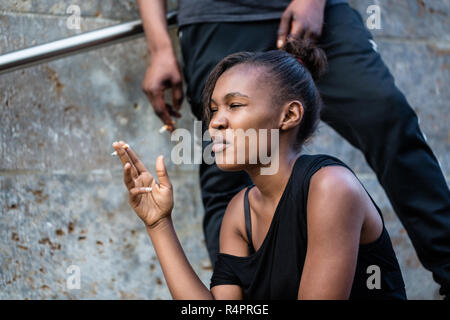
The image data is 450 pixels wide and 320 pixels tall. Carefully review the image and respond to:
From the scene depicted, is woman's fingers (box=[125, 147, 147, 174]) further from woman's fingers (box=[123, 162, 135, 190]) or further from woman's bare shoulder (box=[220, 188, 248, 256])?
woman's bare shoulder (box=[220, 188, 248, 256])

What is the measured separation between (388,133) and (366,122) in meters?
0.07

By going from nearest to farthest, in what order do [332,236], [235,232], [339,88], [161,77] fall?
[332,236] → [235,232] → [339,88] → [161,77]

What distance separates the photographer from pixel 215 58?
171 centimetres

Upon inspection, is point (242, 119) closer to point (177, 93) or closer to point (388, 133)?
point (388, 133)

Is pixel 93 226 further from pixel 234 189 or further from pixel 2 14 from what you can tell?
pixel 2 14

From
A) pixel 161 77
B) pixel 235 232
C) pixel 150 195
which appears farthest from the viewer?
pixel 161 77

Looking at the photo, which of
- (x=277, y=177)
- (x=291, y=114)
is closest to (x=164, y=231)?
(x=277, y=177)

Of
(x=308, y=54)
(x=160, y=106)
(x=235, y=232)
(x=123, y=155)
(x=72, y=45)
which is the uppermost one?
(x=72, y=45)

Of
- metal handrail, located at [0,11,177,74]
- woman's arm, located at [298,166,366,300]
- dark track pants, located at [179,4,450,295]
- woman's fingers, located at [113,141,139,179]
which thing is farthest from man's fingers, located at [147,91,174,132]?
woman's arm, located at [298,166,366,300]

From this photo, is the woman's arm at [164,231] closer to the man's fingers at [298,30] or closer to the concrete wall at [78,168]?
the man's fingers at [298,30]

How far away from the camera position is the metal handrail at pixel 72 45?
1.70 m

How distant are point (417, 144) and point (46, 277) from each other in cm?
131
